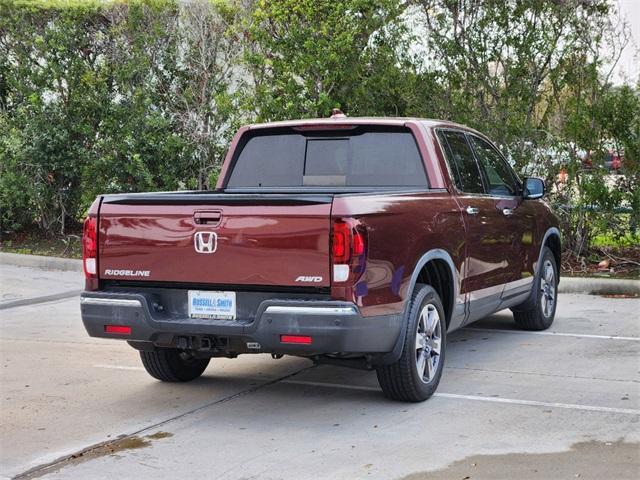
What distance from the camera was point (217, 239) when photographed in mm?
6184

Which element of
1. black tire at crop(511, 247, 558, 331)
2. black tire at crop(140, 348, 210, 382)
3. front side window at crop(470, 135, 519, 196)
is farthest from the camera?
black tire at crop(511, 247, 558, 331)

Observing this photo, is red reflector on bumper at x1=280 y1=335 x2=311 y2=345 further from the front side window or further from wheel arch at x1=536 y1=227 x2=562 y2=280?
wheel arch at x1=536 y1=227 x2=562 y2=280

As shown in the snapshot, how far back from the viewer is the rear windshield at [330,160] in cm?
749

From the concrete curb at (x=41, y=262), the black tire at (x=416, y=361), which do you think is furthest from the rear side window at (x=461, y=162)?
the concrete curb at (x=41, y=262)

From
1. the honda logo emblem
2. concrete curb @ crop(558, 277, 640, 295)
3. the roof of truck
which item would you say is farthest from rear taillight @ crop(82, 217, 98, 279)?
concrete curb @ crop(558, 277, 640, 295)

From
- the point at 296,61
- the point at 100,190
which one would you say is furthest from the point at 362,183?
the point at 100,190

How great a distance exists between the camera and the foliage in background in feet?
42.6

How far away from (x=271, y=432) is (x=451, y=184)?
247 centimetres

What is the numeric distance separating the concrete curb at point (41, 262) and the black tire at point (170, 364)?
7.08 m

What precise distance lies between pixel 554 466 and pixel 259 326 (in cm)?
188

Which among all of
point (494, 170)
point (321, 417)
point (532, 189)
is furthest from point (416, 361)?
point (532, 189)

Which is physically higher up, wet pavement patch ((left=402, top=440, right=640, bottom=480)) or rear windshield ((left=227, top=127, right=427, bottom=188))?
rear windshield ((left=227, top=127, right=427, bottom=188))

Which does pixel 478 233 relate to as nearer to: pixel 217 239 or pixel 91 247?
pixel 217 239

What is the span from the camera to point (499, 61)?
1331 centimetres
